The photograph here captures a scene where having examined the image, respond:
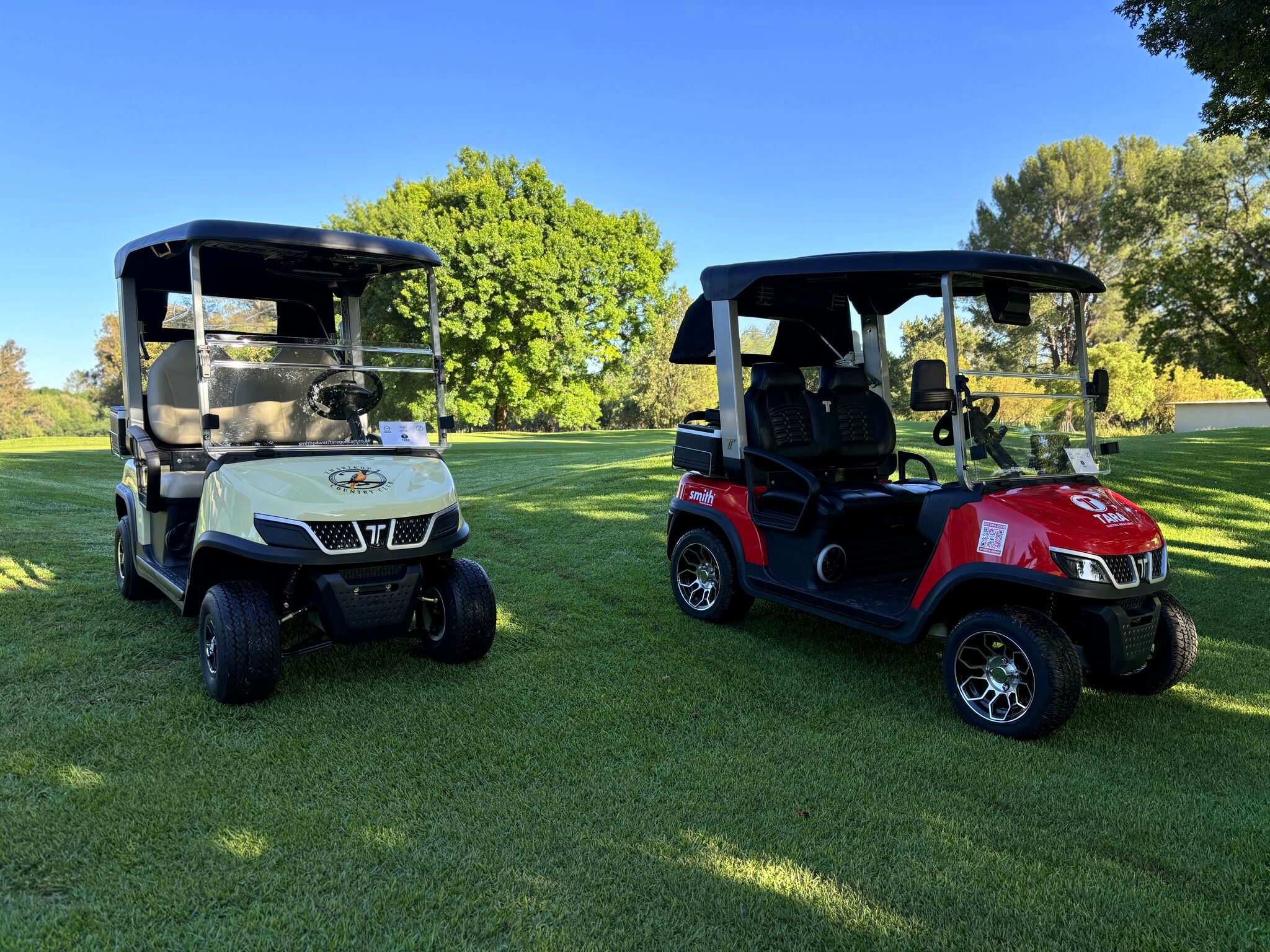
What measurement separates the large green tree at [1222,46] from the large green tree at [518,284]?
19.2m

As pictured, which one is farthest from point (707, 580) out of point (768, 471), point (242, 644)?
point (242, 644)

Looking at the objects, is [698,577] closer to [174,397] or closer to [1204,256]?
[174,397]

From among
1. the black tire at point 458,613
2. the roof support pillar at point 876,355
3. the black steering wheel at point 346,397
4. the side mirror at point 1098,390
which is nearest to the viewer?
the black tire at point 458,613

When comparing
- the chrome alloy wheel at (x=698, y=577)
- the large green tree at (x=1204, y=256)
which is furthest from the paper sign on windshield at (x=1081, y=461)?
the large green tree at (x=1204, y=256)

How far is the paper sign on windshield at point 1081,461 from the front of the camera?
433cm

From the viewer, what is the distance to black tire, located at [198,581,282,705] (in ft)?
12.0

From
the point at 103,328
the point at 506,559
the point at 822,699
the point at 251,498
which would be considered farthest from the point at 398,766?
the point at 103,328

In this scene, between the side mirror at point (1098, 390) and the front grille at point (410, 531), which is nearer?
the front grille at point (410, 531)

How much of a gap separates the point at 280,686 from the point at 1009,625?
352cm

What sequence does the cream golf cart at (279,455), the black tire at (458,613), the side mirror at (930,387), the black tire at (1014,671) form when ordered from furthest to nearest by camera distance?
the black tire at (458,613)
the side mirror at (930,387)
the cream golf cart at (279,455)
the black tire at (1014,671)

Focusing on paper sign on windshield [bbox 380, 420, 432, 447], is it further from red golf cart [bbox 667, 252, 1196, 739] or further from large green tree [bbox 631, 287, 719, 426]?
large green tree [bbox 631, 287, 719, 426]

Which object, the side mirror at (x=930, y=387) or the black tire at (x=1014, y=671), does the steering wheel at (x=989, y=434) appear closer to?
the side mirror at (x=930, y=387)

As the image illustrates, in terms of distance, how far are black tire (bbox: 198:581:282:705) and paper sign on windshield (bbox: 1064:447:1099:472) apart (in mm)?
4145

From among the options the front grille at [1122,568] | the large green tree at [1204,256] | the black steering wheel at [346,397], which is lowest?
the front grille at [1122,568]
